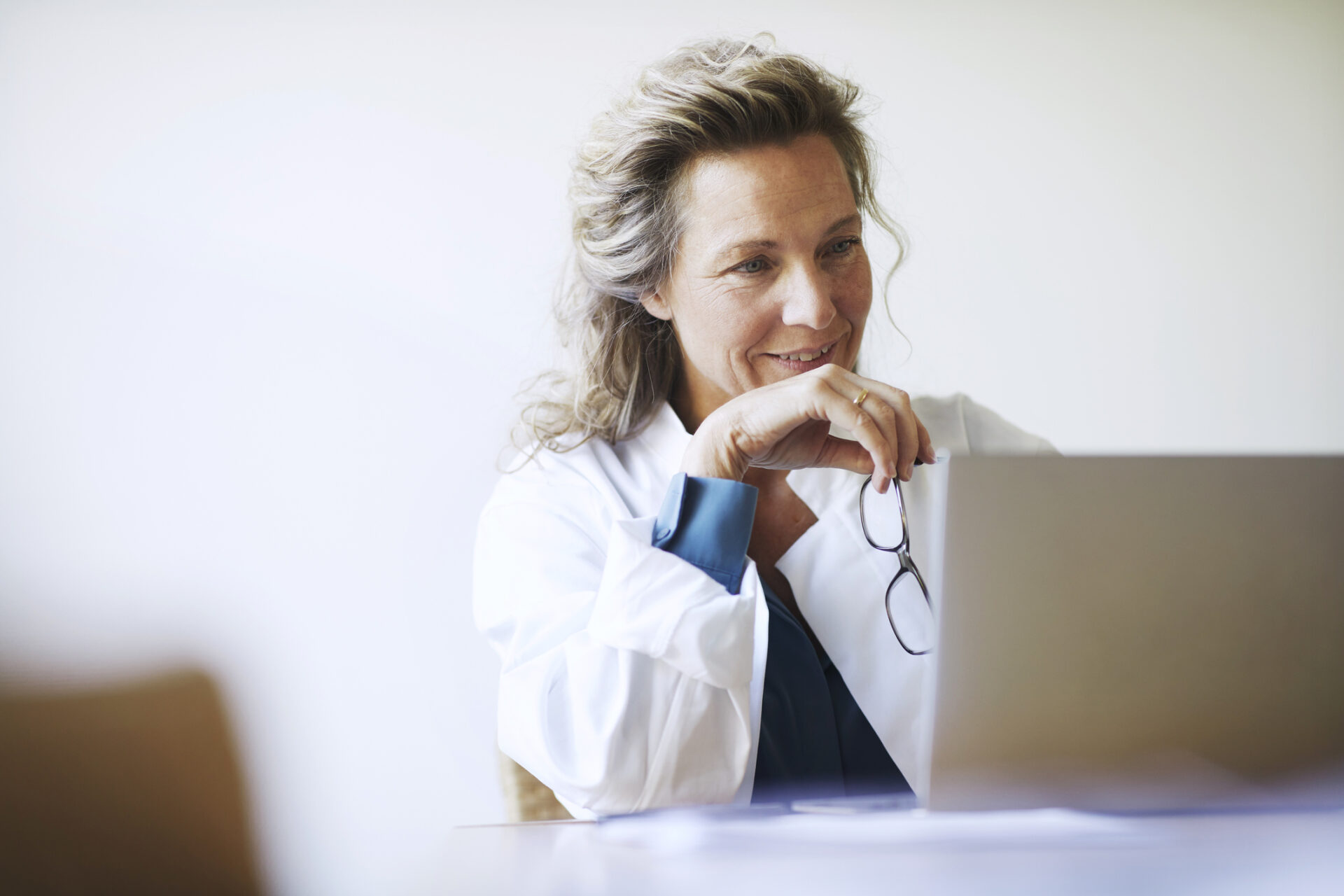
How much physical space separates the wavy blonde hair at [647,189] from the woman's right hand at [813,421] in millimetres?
307

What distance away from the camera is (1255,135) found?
201 centimetres

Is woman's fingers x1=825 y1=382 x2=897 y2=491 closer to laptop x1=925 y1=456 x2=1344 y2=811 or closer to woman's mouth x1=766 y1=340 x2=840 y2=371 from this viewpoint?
woman's mouth x1=766 y1=340 x2=840 y2=371

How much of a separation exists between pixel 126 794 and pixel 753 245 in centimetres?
118

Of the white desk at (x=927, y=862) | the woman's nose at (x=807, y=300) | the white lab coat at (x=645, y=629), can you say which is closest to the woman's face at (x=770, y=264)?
the woman's nose at (x=807, y=300)

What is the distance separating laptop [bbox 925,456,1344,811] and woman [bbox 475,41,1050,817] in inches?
13.0

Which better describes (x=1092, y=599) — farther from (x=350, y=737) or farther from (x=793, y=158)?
(x=350, y=737)

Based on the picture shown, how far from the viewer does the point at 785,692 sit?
3.62 ft

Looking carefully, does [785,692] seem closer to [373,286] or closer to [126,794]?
[126,794]

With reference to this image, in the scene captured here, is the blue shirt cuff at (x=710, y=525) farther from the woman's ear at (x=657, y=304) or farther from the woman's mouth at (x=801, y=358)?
the woman's ear at (x=657, y=304)

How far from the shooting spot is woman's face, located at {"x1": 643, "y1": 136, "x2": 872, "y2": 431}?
1.21 metres

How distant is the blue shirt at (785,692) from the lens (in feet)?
3.25

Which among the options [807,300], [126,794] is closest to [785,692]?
[807,300]

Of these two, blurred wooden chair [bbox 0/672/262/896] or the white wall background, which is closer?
blurred wooden chair [bbox 0/672/262/896]

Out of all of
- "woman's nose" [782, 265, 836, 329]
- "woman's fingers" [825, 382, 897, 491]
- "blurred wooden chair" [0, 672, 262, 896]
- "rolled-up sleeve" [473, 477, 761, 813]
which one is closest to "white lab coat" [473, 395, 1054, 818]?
"rolled-up sleeve" [473, 477, 761, 813]
